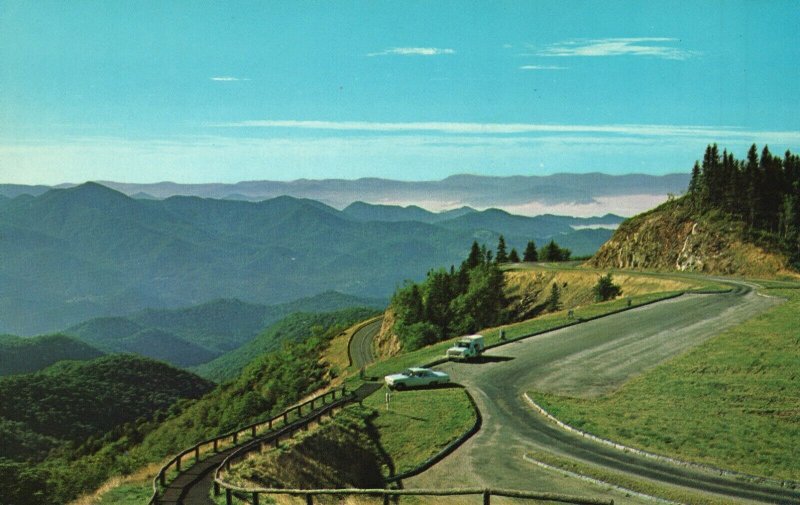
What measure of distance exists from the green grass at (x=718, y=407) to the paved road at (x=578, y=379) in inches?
67.0

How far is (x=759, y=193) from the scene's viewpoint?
11288cm

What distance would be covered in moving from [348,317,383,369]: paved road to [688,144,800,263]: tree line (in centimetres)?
7111

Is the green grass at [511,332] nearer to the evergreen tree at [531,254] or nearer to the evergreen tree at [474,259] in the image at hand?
the evergreen tree at [474,259]

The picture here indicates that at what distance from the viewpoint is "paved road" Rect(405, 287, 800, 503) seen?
88.1ft

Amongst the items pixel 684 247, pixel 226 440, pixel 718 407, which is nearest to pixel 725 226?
pixel 684 247

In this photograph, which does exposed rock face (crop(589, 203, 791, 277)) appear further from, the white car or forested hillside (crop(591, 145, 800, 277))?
the white car

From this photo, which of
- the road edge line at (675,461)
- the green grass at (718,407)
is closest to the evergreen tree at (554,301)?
the green grass at (718,407)

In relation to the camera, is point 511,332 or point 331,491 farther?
point 511,332

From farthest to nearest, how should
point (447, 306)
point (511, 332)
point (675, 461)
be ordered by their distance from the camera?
point (447, 306)
point (511, 332)
point (675, 461)

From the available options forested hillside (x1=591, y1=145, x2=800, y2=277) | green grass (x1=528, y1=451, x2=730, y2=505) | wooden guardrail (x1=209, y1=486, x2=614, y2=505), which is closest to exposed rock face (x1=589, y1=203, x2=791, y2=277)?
forested hillside (x1=591, y1=145, x2=800, y2=277)

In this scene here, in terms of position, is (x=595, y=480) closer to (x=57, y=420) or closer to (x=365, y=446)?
(x=365, y=446)

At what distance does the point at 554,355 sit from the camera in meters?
52.7

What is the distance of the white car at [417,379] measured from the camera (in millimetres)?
44906

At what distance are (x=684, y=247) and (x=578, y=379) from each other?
82.9 m
